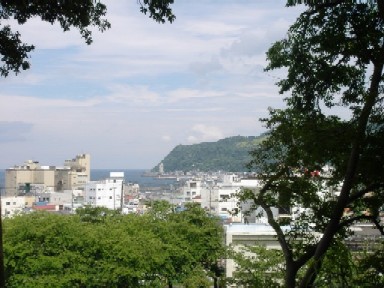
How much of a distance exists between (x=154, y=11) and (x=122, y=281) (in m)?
11.1

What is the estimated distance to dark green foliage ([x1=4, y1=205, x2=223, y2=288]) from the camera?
13.8m

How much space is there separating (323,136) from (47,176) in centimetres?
8916

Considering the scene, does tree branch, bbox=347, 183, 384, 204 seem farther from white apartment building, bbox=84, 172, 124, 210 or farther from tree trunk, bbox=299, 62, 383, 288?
white apartment building, bbox=84, 172, 124, 210

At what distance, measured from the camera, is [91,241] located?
48.6 ft

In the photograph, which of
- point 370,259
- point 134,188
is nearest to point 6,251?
point 370,259

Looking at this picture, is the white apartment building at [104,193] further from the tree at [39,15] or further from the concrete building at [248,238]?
the tree at [39,15]

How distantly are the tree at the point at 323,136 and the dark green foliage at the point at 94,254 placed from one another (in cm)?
914

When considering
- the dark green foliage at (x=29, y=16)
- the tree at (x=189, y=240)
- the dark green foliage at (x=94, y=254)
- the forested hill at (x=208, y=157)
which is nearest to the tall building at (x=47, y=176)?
the forested hill at (x=208, y=157)

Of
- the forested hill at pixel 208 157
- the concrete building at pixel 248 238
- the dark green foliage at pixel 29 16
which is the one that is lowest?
the concrete building at pixel 248 238

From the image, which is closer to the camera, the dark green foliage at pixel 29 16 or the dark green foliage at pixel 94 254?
the dark green foliage at pixel 29 16

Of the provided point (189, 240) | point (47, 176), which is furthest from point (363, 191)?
point (47, 176)

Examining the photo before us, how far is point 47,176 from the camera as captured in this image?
90.0 meters

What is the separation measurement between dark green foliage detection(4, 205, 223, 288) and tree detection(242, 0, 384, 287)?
914 centimetres

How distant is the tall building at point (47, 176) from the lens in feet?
275
